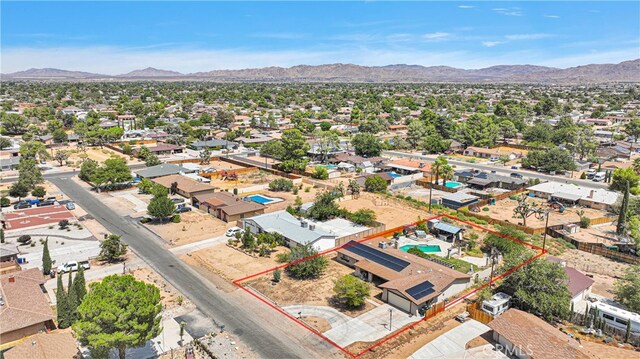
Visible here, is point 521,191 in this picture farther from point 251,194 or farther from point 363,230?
point 251,194

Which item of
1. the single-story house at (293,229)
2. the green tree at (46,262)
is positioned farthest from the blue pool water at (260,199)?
the green tree at (46,262)

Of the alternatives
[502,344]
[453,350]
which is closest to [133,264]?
[453,350]

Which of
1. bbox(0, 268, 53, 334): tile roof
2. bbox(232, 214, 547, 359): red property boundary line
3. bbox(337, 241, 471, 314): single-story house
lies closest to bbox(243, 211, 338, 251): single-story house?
bbox(232, 214, 547, 359): red property boundary line

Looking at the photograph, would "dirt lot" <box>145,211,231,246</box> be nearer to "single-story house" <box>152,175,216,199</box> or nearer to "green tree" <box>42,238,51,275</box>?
"single-story house" <box>152,175,216,199</box>

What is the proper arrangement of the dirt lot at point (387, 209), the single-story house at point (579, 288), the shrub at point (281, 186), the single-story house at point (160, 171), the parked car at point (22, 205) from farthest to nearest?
the single-story house at point (160, 171) → the shrub at point (281, 186) → the parked car at point (22, 205) → the dirt lot at point (387, 209) → the single-story house at point (579, 288)

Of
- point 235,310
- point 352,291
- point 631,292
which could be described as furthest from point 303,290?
point 631,292

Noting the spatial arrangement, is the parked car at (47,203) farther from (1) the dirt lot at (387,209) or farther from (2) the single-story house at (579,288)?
(2) the single-story house at (579,288)

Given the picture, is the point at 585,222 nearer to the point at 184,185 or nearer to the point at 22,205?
the point at 184,185
